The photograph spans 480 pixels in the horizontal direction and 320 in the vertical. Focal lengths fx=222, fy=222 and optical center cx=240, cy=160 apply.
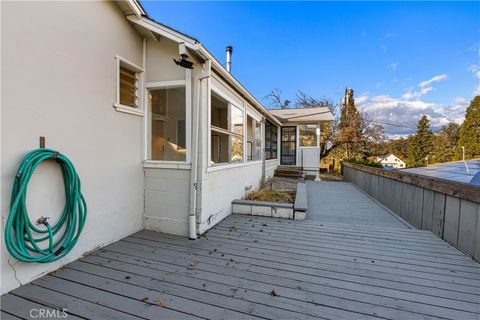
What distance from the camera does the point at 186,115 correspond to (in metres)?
3.47

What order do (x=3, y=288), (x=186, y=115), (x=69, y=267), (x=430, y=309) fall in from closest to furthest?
1. (x=430, y=309)
2. (x=3, y=288)
3. (x=69, y=267)
4. (x=186, y=115)

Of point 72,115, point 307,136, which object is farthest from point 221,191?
point 307,136

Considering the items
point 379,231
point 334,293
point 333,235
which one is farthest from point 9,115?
point 379,231

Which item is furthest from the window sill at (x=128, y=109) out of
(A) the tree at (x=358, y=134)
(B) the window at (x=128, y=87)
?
(A) the tree at (x=358, y=134)

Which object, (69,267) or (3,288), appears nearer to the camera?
(3,288)

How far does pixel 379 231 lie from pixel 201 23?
899cm

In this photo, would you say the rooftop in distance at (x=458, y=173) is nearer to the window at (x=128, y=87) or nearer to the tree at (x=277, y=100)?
the window at (x=128, y=87)

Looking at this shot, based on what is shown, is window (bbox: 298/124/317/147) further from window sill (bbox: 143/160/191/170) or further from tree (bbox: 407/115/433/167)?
tree (bbox: 407/115/433/167)

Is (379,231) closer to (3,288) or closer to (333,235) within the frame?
(333,235)

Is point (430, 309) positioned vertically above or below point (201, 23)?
below

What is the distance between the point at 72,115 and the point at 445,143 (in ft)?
160

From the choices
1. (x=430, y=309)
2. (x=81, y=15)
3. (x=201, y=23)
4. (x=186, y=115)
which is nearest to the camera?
(x=430, y=309)

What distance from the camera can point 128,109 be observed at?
3.39 m

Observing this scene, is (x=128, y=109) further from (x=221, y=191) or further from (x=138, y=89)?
(x=221, y=191)
